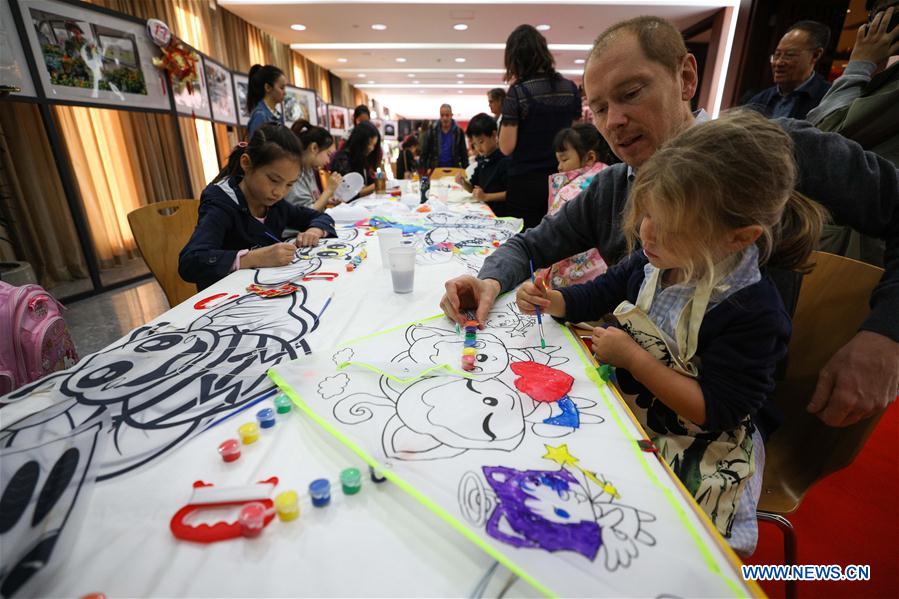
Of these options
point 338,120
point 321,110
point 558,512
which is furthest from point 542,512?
point 338,120

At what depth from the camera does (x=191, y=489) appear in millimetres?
425

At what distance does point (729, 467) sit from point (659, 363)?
0.20m

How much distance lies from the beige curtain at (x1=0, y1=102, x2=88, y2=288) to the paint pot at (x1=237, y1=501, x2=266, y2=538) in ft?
11.2

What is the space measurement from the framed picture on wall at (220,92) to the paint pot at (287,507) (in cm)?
447

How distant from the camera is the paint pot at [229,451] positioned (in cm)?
46

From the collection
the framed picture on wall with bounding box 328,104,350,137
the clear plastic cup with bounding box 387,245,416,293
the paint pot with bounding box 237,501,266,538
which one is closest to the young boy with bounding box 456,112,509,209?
the clear plastic cup with bounding box 387,245,416,293

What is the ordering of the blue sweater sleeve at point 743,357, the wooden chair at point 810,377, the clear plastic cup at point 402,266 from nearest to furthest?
the blue sweater sleeve at point 743,357 < the wooden chair at point 810,377 < the clear plastic cup at point 402,266

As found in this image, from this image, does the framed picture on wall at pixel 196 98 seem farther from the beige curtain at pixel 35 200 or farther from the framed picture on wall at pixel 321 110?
the framed picture on wall at pixel 321 110

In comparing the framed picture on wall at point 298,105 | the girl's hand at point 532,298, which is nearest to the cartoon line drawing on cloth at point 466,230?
the girl's hand at point 532,298

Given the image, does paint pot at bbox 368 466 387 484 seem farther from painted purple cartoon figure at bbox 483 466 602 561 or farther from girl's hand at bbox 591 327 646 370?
girl's hand at bbox 591 327 646 370

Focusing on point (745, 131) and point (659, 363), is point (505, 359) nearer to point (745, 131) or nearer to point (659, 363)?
point (659, 363)

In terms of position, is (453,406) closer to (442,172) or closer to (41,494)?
(41,494)

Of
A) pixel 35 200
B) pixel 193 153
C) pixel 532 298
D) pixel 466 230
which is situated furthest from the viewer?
pixel 193 153

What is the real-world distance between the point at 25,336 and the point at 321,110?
7.07 metres
